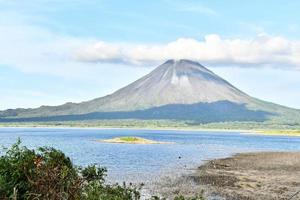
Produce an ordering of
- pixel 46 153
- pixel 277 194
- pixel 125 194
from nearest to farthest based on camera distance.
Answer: pixel 46 153 < pixel 125 194 < pixel 277 194

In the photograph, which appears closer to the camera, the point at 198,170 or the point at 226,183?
Result: the point at 226,183

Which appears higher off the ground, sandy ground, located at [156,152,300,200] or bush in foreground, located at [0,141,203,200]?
bush in foreground, located at [0,141,203,200]

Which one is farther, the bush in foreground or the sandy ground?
the sandy ground

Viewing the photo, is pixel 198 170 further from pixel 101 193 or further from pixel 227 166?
pixel 101 193

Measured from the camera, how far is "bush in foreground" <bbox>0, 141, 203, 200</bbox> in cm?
1097

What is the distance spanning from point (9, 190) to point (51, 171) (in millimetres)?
1521

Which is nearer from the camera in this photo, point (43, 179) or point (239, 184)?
point (43, 179)

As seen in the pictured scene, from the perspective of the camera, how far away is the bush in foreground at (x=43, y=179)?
36.0 feet

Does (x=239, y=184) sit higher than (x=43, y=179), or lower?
lower

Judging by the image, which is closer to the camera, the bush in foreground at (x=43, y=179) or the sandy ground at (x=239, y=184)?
the bush in foreground at (x=43, y=179)

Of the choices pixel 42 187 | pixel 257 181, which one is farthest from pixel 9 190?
pixel 257 181

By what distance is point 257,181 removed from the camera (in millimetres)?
43719

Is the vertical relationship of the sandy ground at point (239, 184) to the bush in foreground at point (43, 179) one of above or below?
below

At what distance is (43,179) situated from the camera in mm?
10930
